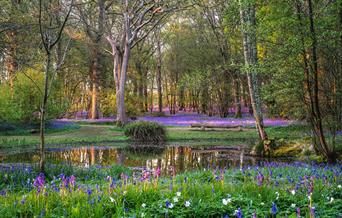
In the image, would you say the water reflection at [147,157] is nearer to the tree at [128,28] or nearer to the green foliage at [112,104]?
the tree at [128,28]

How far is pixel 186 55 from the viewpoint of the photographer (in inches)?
2140

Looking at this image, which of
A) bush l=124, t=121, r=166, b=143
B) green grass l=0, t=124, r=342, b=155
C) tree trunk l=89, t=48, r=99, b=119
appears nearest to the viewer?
green grass l=0, t=124, r=342, b=155

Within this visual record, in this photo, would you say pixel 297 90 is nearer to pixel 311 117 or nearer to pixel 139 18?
pixel 311 117

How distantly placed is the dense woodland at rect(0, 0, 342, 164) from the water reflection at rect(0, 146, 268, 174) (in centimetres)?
216

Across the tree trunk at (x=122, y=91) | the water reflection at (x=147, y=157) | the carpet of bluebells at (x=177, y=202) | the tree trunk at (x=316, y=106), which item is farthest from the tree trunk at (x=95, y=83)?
the carpet of bluebells at (x=177, y=202)

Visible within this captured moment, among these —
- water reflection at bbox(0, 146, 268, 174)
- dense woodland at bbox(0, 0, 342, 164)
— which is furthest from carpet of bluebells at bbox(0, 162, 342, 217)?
water reflection at bbox(0, 146, 268, 174)

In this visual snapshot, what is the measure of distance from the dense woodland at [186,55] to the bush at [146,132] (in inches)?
191

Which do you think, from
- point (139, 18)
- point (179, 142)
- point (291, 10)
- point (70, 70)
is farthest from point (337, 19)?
point (70, 70)

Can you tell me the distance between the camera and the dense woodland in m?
11.8

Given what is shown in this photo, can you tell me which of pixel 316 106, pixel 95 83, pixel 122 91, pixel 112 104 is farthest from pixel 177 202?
pixel 95 83

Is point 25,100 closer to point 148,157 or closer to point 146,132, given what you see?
point 146,132

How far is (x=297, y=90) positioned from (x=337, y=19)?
Answer: 8.27ft

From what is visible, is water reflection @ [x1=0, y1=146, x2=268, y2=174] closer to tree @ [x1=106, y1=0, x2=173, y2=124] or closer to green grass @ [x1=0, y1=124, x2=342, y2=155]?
green grass @ [x1=0, y1=124, x2=342, y2=155]

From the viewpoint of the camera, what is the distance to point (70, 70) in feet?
151
